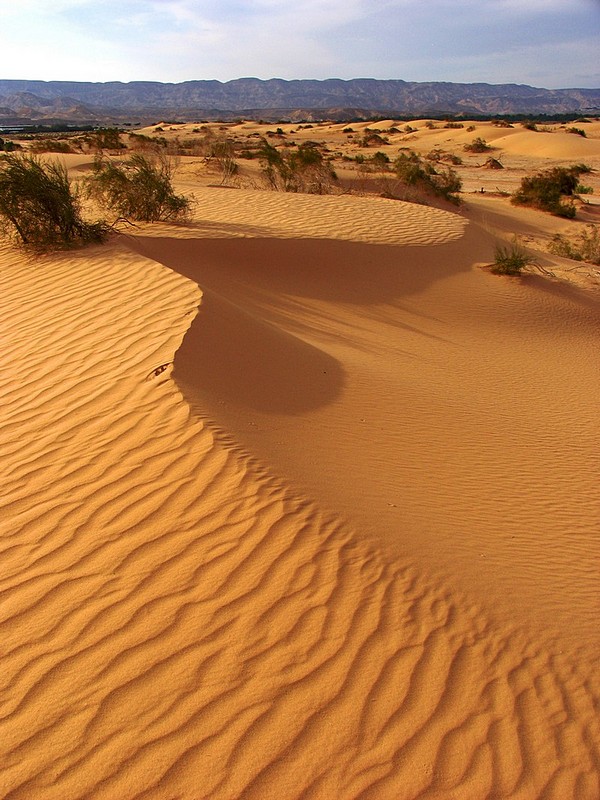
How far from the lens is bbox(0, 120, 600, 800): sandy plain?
2.41m

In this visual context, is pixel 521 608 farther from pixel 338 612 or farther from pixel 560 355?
pixel 560 355

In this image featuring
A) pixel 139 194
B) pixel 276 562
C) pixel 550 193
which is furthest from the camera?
pixel 550 193

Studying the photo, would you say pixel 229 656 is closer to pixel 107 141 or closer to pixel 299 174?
pixel 299 174

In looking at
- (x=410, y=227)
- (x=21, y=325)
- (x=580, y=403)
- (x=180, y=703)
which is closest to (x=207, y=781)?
(x=180, y=703)

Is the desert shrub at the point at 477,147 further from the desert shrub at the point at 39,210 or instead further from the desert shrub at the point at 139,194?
the desert shrub at the point at 39,210

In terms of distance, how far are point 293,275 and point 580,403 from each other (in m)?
5.21

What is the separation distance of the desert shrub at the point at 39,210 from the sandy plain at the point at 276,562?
1.78 meters

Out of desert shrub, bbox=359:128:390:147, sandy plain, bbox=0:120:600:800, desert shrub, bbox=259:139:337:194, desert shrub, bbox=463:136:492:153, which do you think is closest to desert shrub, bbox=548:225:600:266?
desert shrub, bbox=259:139:337:194

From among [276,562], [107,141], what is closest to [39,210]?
[276,562]

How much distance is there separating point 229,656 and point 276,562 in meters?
0.62

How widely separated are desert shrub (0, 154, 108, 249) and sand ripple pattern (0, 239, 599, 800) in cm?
562

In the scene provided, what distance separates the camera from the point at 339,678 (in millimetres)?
2684

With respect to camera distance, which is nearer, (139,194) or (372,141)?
(139,194)

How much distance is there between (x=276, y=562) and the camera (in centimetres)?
324
